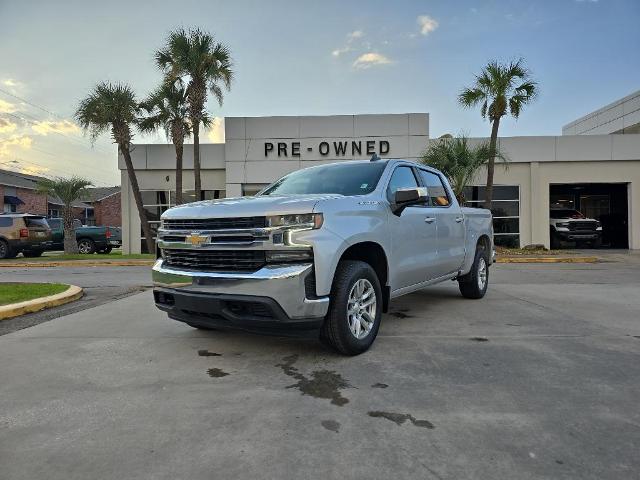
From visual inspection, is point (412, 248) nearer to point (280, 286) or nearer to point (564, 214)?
point (280, 286)

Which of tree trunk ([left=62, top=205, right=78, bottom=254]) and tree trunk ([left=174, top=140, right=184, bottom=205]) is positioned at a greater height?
tree trunk ([left=174, top=140, right=184, bottom=205])

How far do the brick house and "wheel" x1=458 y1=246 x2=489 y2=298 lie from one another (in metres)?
29.8

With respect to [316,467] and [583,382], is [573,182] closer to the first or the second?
[583,382]

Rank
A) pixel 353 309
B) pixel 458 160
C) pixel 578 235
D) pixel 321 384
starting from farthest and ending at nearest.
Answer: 1. pixel 578 235
2. pixel 458 160
3. pixel 353 309
4. pixel 321 384

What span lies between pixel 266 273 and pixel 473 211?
174 inches

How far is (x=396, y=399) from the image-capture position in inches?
126

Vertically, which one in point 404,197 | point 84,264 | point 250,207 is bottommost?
point 84,264

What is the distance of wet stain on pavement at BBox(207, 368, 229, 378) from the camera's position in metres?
3.75

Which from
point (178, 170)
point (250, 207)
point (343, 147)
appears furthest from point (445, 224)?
point (178, 170)

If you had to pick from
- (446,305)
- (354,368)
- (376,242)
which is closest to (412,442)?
(354,368)

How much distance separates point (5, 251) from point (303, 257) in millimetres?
19577

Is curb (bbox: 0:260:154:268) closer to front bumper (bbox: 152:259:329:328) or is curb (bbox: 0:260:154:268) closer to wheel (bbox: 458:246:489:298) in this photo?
wheel (bbox: 458:246:489:298)

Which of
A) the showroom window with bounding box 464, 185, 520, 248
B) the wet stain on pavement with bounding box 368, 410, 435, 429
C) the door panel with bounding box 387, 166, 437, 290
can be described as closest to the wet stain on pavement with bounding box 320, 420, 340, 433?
the wet stain on pavement with bounding box 368, 410, 435, 429

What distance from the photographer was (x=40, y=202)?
4722cm
